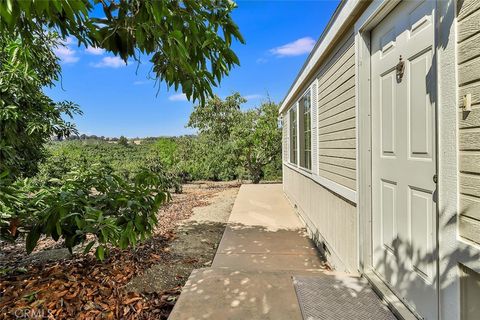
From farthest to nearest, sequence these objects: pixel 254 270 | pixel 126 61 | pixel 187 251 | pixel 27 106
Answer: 1. pixel 187 251
2. pixel 27 106
3. pixel 254 270
4. pixel 126 61

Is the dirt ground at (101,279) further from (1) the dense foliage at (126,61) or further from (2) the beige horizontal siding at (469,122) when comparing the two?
(2) the beige horizontal siding at (469,122)

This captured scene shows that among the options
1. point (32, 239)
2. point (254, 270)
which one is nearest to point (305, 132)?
point (254, 270)

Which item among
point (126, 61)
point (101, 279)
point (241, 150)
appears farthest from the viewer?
point (241, 150)

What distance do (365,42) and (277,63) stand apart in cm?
1275

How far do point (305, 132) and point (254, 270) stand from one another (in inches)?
158

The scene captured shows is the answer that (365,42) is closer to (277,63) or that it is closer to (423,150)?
(423,150)

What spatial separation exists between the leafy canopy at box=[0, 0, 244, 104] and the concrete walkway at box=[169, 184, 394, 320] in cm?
166

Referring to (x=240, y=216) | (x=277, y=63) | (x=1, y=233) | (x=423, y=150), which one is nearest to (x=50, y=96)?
(x=1, y=233)

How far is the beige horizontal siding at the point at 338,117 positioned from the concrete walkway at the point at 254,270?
128cm

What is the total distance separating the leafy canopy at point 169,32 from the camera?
1728 millimetres

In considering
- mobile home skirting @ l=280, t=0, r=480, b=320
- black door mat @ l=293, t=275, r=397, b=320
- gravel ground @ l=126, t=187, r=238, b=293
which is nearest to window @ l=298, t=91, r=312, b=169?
mobile home skirting @ l=280, t=0, r=480, b=320

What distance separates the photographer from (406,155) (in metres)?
2.33

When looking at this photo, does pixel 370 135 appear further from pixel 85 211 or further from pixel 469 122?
pixel 85 211

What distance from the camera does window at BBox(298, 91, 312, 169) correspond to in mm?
6008
